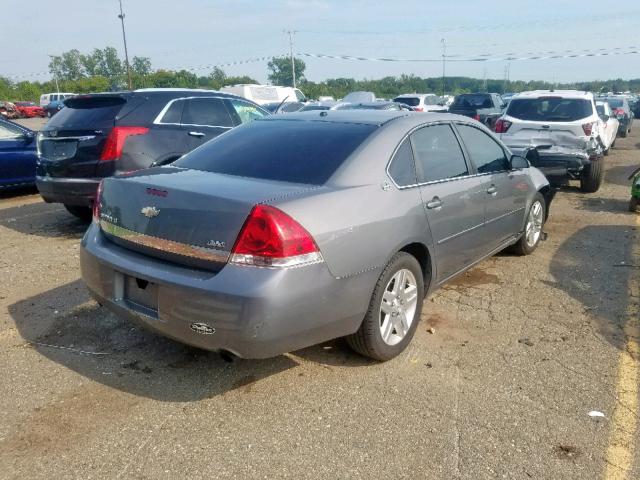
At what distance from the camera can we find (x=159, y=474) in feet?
8.30

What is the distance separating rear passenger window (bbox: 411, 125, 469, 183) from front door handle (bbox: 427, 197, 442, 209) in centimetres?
14

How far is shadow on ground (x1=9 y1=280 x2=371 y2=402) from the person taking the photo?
3.29 meters

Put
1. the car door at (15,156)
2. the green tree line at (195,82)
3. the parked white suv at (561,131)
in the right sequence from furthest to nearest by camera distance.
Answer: the green tree line at (195,82), the parked white suv at (561,131), the car door at (15,156)

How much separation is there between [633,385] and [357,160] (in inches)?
83.7

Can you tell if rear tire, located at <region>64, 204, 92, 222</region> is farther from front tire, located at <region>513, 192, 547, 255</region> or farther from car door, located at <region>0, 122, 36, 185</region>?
front tire, located at <region>513, 192, 547, 255</region>

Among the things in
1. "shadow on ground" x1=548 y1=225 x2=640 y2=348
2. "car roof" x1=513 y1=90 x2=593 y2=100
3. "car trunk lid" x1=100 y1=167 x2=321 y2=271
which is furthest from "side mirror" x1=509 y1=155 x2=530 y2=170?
"car roof" x1=513 y1=90 x2=593 y2=100

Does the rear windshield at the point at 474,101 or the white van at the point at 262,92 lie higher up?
the white van at the point at 262,92

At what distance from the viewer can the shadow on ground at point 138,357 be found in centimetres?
329

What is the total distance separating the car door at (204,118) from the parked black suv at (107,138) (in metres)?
0.02

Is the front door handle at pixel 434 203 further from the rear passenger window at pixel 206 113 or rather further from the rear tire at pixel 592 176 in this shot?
the rear tire at pixel 592 176

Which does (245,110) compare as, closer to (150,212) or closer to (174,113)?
(174,113)

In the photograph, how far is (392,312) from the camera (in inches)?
140

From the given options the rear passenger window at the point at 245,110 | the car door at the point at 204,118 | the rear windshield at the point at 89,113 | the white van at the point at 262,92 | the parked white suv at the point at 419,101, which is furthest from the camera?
the parked white suv at the point at 419,101

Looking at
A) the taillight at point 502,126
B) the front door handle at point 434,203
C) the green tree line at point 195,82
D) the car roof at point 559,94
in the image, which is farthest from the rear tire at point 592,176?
the green tree line at point 195,82
